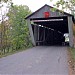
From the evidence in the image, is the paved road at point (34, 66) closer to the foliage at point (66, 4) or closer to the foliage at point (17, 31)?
the foliage at point (66, 4)

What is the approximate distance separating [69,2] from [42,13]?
14.6m

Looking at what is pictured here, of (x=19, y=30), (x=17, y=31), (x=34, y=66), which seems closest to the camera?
(x=34, y=66)

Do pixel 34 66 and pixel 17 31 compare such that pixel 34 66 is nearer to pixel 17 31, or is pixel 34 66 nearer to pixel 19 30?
pixel 19 30

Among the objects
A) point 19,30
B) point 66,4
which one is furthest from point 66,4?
Result: point 19,30

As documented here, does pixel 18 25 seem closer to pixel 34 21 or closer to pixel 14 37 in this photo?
pixel 14 37

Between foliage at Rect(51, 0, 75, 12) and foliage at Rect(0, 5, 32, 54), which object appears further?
foliage at Rect(0, 5, 32, 54)

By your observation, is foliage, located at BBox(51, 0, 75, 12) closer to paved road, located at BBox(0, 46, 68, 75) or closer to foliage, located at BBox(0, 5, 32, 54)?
paved road, located at BBox(0, 46, 68, 75)

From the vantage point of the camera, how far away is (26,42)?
40.9m

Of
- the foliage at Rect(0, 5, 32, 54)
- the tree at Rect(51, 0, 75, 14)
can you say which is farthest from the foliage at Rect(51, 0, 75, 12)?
the foliage at Rect(0, 5, 32, 54)

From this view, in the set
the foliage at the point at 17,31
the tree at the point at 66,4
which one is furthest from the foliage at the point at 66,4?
the foliage at the point at 17,31

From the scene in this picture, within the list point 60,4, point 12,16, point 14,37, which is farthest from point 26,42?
point 60,4

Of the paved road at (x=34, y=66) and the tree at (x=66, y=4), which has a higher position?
the tree at (x=66, y=4)

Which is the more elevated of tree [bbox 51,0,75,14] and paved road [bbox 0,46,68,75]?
tree [bbox 51,0,75,14]

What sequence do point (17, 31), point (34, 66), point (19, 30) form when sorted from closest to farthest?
point (34, 66), point (19, 30), point (17, 31)
